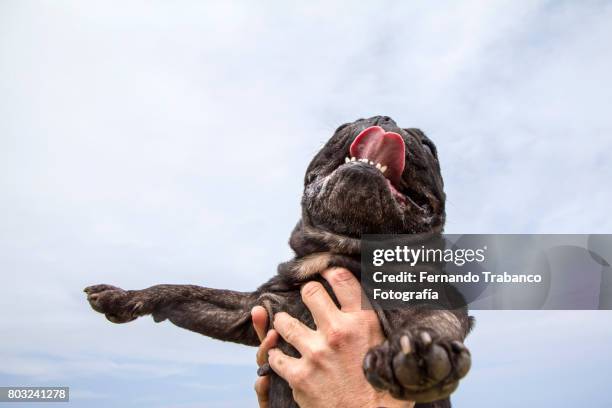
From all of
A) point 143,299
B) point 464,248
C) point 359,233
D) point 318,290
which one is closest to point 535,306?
point 464,248

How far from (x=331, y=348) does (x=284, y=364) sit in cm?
41

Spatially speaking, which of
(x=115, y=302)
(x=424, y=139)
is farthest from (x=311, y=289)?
(x=424, y=139)

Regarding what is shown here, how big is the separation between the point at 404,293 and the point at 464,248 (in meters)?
0.97

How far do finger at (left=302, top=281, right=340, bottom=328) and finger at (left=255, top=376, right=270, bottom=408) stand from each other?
766 mm

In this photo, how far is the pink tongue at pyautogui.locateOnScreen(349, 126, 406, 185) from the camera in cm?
478

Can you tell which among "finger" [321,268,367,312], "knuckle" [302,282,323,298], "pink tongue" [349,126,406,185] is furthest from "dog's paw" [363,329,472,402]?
"pink tongue" [349,126,406,185]

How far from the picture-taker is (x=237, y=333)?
493 cm

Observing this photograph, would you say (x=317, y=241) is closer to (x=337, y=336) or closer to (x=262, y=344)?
(x=262, y=344)

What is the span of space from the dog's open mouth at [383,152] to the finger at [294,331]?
1405mm

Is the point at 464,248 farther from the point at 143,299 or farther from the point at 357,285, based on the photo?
the point at 143,299

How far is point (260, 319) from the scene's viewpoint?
4562mm

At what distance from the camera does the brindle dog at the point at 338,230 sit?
4.43m

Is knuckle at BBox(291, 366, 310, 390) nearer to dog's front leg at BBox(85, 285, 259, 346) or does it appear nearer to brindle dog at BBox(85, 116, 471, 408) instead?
brindle dog at BBox(85, 116, 471, 408)

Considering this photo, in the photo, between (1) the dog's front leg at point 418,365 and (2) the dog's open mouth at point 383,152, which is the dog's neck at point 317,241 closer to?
(2) the dog's open mouth at point 383,152
